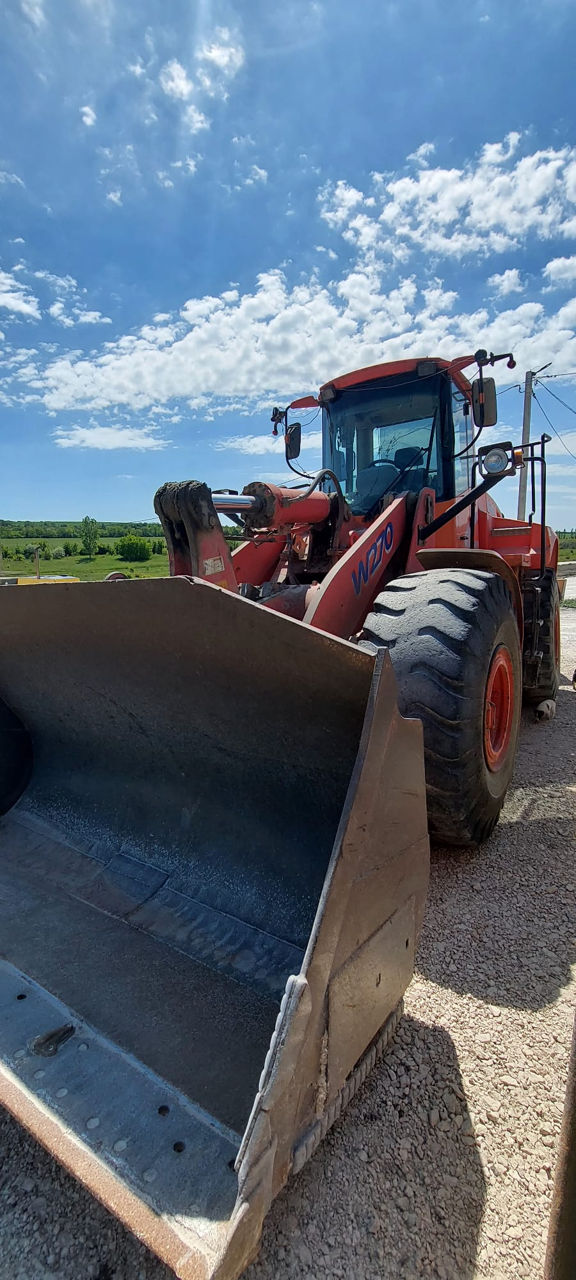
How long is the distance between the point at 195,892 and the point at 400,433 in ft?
11.1

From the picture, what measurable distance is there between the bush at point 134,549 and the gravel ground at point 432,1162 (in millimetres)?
31780

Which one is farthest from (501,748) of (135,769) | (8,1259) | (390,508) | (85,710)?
(8,1259)

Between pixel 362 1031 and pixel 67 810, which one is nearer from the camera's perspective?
pixel 362 1031

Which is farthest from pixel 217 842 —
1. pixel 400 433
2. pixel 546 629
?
pixel 546 629

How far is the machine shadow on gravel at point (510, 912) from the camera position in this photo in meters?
2.21

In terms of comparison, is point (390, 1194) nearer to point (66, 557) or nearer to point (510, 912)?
point (510, 912)

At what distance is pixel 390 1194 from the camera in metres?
1.48

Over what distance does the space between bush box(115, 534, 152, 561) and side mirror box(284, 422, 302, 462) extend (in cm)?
2911

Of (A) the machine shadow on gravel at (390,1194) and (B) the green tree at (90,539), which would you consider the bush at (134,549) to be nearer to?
(B) the green tree at (90,539)

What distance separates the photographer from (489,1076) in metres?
1.83

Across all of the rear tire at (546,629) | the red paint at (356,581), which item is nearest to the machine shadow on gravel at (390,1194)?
the red paint at (356,581)

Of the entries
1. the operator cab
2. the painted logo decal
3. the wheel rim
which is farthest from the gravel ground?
the operator cab

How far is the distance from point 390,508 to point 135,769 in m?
2.13

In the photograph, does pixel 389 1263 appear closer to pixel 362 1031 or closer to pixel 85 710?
pixel 362 1031
